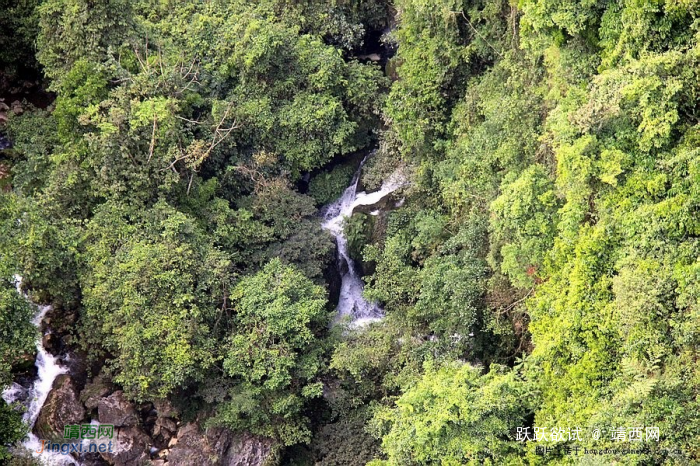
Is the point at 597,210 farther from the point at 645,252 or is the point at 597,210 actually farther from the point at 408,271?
the point at 408,271

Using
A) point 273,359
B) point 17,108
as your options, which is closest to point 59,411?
point 273,359

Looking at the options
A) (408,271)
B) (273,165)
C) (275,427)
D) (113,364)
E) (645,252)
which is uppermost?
(645,252)

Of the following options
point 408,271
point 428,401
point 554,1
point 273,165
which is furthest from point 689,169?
point 273,165

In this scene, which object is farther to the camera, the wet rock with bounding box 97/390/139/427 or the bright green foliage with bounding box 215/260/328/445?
the wet rock with bounding box 97/390/139/427

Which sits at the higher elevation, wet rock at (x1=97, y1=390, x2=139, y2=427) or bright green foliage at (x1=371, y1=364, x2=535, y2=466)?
bright green foliage at (x1=371, y1=364, x2=535, y2=466)

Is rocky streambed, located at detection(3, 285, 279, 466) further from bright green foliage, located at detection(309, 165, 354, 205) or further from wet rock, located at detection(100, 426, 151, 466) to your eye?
bright green foliage, located at detection(309, 165, 354, 205)

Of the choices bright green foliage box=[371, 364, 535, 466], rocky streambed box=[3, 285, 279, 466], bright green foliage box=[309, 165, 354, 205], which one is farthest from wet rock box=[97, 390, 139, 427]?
bright green foliage box=[309, 165, 354, 205]

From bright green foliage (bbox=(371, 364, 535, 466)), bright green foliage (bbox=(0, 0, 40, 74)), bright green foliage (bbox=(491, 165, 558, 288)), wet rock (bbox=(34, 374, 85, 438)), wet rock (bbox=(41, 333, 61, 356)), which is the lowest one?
wet rock (bbox=(34, 374, 85, 438))
